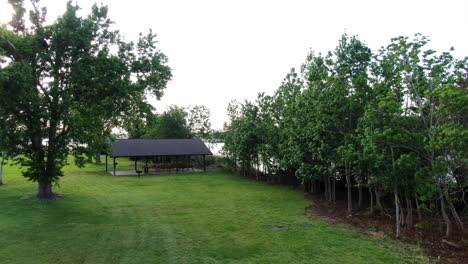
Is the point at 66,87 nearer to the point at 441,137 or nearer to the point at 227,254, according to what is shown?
the point at 227,254

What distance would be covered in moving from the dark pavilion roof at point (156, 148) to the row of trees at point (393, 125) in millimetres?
16802

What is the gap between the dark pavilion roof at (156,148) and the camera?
30.2 meters

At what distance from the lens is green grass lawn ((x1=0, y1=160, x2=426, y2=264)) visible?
338 inches

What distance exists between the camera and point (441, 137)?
843 cm

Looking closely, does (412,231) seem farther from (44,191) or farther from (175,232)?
(44,191)

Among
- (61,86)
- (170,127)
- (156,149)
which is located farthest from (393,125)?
(170,127)

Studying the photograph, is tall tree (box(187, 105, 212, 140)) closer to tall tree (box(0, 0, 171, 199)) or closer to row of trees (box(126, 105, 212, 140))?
row of trees (box(126, 105, 212, 140))

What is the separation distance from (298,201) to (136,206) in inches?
338

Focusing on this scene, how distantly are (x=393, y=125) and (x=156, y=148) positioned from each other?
25909 millimetres

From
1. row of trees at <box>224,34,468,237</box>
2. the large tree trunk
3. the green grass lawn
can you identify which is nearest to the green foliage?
the green grass lawn

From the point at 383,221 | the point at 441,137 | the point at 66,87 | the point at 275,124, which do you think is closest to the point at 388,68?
the point at 441,137

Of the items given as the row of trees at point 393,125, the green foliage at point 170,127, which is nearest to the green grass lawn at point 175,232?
the row of trees at point 393,125

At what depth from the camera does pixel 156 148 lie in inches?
1270

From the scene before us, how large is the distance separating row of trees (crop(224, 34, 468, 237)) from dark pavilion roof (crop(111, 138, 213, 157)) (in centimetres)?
1680
